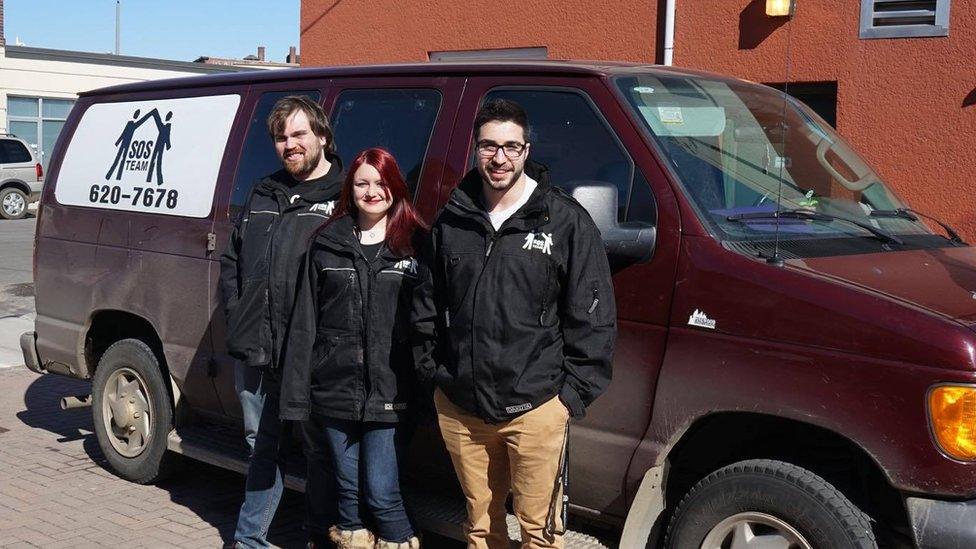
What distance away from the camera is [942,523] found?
3.28 meters

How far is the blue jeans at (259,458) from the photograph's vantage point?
4680 mm

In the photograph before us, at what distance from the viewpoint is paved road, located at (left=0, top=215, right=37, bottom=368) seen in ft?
34.5

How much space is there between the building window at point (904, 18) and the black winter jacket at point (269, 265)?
6152 mm

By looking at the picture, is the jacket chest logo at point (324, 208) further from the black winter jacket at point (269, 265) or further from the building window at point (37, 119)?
the building window at point (37, 119)

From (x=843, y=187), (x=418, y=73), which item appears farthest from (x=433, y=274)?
(x=843, y=187)

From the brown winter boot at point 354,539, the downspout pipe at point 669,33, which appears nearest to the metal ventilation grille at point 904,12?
the downspout pipe at point 669,33

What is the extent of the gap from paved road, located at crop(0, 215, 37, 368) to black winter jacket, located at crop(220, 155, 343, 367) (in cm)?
616

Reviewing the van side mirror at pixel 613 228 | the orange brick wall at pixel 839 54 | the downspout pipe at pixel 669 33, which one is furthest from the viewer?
the downspout pipe at pixel 669 33

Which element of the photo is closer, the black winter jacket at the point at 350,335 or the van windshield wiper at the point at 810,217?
the van windshield wiper at the point at 810,217

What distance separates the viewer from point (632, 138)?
3992 millimetres

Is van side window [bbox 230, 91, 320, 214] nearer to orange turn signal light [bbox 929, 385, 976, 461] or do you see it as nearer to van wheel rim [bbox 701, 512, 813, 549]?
van wheel rim [bbox 701, 512, 813, 549]

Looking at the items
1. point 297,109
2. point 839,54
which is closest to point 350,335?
point 297,109

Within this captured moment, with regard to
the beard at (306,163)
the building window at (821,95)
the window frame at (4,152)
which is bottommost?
the beard at (306,163)

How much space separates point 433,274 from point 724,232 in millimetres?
1036
